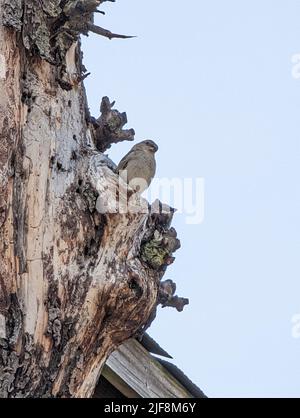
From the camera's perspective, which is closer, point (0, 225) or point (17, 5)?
point (0, 225)

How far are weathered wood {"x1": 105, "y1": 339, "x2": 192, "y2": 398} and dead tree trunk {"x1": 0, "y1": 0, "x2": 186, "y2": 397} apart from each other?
1.08 metres

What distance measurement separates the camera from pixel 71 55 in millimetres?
4809

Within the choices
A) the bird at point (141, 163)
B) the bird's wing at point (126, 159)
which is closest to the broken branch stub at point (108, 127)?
the bird at point (141, 163)

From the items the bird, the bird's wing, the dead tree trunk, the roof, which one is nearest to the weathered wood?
the roof

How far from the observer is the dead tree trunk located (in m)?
3.97

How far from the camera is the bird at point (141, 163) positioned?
7.53m

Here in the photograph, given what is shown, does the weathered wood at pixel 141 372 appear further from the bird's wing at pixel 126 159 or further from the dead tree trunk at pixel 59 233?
the bird's wing at pixel 126 159

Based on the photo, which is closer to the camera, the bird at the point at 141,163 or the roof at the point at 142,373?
the roof at the point at 142,373

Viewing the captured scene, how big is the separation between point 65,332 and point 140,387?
5.48ft

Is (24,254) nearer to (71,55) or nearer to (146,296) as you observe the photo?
(146,296)

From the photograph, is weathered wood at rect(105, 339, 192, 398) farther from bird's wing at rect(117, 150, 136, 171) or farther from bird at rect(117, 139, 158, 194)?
bird's wing at rect(117, 150, 136, 171)

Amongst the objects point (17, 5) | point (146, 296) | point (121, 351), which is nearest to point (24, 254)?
point (146, 296)

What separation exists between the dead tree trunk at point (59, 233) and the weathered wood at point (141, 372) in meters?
1.08

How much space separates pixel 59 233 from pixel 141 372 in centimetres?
168
